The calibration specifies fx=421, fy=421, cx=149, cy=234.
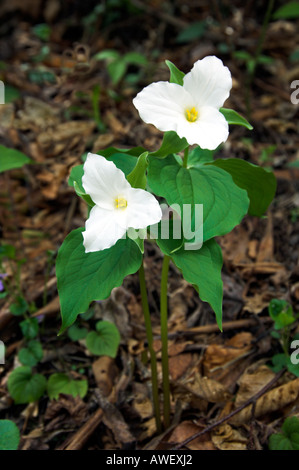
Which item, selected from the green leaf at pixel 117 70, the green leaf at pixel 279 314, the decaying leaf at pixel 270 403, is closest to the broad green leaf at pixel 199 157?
the green leaf at pixel 279 314

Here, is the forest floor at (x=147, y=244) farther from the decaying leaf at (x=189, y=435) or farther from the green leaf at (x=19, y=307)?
the green leaf at (x=19, y=307)

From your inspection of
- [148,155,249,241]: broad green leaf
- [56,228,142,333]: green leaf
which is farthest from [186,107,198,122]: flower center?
[56,228,142,333]: green leaf

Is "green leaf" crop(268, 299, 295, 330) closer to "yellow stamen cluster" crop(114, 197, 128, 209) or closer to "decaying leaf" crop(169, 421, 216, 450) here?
"decaying leaf" crop(169, 421, 216, 450)

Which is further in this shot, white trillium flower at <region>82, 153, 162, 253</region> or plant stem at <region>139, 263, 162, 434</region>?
plant stem at <region>139, 263, 162, 434</region>

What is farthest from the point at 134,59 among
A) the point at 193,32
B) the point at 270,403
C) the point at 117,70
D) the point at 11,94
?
the point at 270,403

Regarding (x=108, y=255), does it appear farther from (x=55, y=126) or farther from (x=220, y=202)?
(x=55, y=126)
